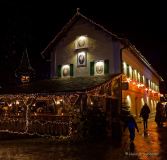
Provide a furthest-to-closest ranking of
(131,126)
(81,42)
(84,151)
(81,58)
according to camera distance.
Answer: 1. (81,58)
2. (81,42)
3. (131,126)
4. (84,151)

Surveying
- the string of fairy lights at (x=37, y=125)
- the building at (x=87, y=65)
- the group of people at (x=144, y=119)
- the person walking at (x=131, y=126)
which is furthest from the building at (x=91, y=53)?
the person walking at (x=131, y=126)

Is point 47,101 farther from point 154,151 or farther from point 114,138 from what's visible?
point 154,151

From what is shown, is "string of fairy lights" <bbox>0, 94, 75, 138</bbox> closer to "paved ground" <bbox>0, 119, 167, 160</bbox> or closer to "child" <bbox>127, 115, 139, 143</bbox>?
"paved ground" <bbox>0, 119, 167, 160</bbox>

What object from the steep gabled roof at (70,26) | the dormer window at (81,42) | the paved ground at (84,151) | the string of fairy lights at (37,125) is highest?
the steep gabled roof at (70,26)

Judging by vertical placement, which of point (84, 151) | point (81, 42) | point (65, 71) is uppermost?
point (81, 42)

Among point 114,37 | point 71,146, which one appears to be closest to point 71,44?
point 114,37

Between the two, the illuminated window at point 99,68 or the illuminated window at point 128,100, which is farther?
the illuminated window at point 128,100

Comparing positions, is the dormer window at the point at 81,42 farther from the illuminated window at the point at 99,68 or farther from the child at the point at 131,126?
the child at the point at 131,126

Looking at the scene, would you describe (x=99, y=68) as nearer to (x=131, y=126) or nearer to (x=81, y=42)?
(x=81, y=42)

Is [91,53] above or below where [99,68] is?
above

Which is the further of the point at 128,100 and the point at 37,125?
the point at 128,100

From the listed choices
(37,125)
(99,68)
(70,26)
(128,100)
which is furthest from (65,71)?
(37,125)

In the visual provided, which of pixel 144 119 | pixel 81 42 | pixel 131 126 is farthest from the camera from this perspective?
pixel 81 42

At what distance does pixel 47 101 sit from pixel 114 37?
836 cm
